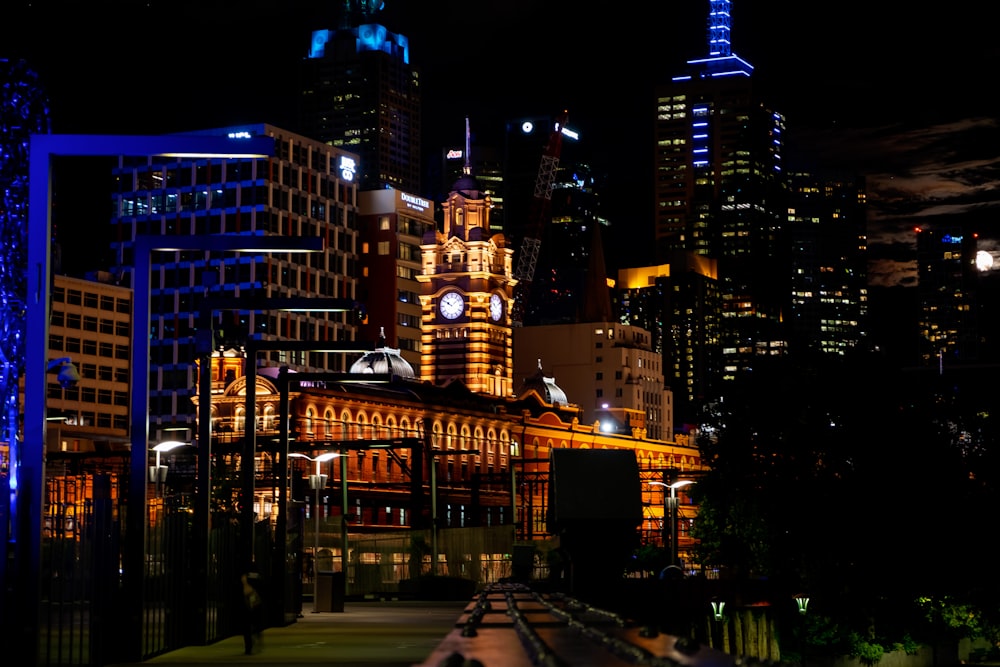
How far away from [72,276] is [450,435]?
1850 inches

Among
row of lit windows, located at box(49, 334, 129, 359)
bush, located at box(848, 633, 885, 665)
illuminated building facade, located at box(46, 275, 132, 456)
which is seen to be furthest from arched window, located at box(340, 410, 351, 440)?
bush, located at box(848, 633, 885, 665)

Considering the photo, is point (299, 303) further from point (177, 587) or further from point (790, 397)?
point (790, 397)

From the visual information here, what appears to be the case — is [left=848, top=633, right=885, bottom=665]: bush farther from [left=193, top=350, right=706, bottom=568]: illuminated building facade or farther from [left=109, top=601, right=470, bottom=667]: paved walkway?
[left=193, top=350, right=706, bottom=568]: illuminated building facade

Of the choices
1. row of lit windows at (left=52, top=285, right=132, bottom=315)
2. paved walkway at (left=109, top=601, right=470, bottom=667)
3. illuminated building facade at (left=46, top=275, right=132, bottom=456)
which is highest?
row of lit windows at (left=52, top=285, right=132, bottom=315)

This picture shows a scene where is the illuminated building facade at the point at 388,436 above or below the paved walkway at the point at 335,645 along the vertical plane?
above

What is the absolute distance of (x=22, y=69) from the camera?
73.2ft

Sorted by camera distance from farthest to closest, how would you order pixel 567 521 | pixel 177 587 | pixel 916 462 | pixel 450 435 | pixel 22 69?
pixel 450 435, pixel 916 462, pixel 177 587, pixel 567 521, pixel 22 69

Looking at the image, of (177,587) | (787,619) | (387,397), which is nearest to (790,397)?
(787,619)

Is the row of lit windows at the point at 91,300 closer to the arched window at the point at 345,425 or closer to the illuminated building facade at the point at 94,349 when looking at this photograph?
the illuminated building facade at the point at 94,349

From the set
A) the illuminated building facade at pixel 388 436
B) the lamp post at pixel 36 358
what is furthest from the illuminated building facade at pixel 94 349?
the lamp post at pixel 36 358

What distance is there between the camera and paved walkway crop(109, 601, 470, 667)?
2848 cm

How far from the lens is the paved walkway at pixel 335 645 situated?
93.5 feet

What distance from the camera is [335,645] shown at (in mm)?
33375

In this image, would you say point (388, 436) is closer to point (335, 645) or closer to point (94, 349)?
point (94, 349)
